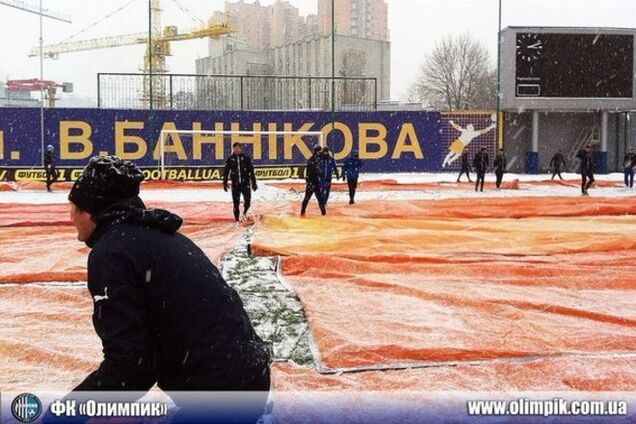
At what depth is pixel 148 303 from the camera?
2.22 meters

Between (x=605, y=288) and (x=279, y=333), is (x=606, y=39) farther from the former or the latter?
(x=279, y=333)

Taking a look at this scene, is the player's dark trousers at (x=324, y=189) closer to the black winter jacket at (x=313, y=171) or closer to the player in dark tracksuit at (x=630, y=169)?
the black winter jacket at (x=313, y=171)

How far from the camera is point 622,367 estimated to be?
5.00 m

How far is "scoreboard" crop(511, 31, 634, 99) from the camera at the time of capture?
97.6 ft

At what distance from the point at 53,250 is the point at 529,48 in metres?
24.7

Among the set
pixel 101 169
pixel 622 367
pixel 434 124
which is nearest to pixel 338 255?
pixel 622 367

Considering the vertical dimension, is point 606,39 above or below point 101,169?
above

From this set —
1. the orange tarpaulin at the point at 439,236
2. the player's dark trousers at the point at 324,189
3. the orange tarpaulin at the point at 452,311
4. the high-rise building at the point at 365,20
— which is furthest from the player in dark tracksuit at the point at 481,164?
the high-rise building at the point at 365,20

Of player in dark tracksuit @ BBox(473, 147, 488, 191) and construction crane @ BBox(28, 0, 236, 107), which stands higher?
construction crane @ BBox(28, 0, 236, 107)

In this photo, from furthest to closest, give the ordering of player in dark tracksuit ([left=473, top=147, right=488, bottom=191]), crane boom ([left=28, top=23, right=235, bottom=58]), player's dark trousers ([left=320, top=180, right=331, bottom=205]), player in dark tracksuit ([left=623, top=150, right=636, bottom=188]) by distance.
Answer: crane boom ([left=28, top=23, right=235, bottom=58])
player in dark tracksuit ([left=623, top=150, right=636, bottom=188])
player in dark tracksuit ([left=473, top=147, right=488, bottom=191])
player's dark trousers ([left=320, top=180, right=331, bottom=205])

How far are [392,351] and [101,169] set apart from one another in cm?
350

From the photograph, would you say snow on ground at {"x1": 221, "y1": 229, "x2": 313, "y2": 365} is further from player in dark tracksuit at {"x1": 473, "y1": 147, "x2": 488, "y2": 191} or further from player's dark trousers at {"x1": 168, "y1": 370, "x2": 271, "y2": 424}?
player in dark tracksuit at {"x1": 473, "y1": 147, "x2": 488, "y2": 191}

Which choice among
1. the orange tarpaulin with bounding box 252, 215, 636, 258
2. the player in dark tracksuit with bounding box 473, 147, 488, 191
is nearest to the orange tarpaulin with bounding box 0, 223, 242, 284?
the orange tarpaulin with bounding box 252, 215, 636, 258

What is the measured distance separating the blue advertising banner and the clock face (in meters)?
4.86
